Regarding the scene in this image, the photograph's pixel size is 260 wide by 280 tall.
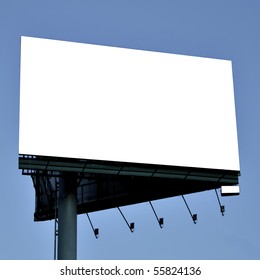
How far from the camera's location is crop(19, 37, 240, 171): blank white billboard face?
51.7 m

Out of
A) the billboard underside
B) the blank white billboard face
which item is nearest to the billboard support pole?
the billboard underside

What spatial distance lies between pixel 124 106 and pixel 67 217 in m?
6.99

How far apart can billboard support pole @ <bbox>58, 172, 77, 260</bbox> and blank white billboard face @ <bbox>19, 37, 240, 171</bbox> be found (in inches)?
124

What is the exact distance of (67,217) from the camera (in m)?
53.8

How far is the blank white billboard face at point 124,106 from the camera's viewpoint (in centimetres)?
5169

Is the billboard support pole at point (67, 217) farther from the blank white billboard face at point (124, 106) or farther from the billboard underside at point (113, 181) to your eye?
the blank white billboard face at point (124, 106)

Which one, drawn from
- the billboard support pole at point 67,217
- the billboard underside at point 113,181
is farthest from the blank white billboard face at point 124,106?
the billboard support pole at point 67,217

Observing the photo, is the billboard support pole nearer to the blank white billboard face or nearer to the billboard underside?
the billboard underside

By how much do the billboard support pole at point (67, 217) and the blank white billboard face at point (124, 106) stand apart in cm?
316

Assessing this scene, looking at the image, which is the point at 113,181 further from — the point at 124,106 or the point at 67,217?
the point at 124,106

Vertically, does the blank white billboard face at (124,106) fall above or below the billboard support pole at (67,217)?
above

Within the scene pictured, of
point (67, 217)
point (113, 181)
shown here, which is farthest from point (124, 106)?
point (67, 217)
